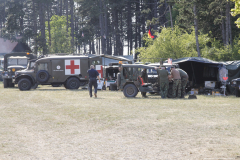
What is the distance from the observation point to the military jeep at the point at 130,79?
1738cm

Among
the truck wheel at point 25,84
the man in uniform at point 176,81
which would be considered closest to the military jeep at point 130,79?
the man in uniform at point 176,81

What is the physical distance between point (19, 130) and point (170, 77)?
34.5ft

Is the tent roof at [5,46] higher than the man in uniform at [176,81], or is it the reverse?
the tent roof at [5,46]

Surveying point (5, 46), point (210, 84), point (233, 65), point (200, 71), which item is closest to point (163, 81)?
point (210, 84)

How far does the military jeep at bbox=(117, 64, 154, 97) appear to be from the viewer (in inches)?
684

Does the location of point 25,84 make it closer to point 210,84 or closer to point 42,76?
point 42,76

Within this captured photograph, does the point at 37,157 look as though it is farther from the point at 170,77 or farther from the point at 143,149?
the point at 170,77

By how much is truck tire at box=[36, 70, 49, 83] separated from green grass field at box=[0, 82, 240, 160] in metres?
11.9

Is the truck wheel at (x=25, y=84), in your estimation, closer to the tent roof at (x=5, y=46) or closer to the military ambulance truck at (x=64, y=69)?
the military ambulance truck at (x=64, y=69)

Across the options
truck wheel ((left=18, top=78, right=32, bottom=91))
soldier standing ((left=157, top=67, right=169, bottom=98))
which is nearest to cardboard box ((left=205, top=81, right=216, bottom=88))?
soldier standing ((left=157, top=67, right=169, bottom=98))

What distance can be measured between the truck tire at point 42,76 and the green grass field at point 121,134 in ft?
38.9

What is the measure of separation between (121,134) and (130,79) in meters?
10.0

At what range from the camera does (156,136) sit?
24.5 feet

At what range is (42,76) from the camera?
23641 mm
